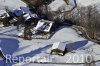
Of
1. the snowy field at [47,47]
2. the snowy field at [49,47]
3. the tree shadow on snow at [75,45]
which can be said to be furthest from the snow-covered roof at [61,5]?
the tree shadow on snow at [75,45]

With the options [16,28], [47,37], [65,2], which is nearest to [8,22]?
[16,28]

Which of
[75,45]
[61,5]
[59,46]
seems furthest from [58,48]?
[61,5]

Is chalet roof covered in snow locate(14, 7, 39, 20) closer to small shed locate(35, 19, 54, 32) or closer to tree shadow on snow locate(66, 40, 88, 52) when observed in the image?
small shed locate(35, 19, 54, 32)

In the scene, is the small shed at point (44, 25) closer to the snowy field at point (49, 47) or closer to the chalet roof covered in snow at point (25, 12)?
the snowy field at point (49, 47)

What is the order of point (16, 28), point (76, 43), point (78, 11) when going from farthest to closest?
→ point (78, 11) → point (16, 28) → point (76, 43)

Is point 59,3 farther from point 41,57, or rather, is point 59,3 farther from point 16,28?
point 41,57

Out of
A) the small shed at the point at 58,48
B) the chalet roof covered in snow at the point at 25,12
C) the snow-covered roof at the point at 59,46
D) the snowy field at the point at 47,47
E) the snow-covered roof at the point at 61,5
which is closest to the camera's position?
the snowy field at the point at 47,47
